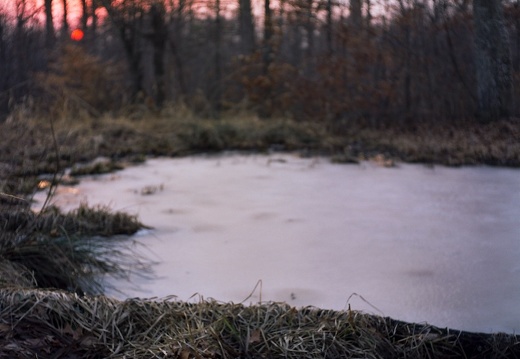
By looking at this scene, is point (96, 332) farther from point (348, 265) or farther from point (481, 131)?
point (481, 131)

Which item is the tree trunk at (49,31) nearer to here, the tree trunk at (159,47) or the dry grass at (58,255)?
the dry grass at (58,255)

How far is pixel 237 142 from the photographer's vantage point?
26.8 feet

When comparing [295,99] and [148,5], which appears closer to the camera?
[295,99]

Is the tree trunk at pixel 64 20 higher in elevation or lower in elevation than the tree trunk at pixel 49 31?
higher

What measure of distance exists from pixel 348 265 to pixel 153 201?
2119mm

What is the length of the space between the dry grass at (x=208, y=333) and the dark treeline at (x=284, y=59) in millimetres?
1542

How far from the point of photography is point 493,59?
13.3 ft

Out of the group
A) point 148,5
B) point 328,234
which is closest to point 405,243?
point 328,234

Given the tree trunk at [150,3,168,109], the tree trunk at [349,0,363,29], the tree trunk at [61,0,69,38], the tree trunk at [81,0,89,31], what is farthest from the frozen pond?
the tree trunk at [150,3,168,109]

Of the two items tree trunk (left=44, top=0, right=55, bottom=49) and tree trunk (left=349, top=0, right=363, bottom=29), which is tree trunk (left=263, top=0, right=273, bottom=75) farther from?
tree trunk (left=44, top=0, right=55, bottom=49)

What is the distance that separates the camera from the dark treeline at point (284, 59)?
190 inches

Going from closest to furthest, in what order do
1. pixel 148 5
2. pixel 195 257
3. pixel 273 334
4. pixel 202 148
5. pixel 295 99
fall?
pixel 273 334 → pixel 195 257 → pixel 202 148 → pixel 295 99 → pixel 148 5

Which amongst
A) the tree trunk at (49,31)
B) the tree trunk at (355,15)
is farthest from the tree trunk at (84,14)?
the tree trunk at (355,15)

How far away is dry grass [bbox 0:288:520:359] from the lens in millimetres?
2066
